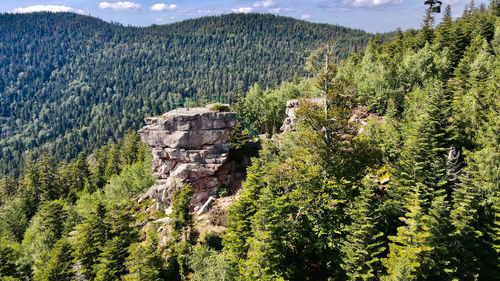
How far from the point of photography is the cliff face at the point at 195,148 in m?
48.0

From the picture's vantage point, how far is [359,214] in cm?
2258

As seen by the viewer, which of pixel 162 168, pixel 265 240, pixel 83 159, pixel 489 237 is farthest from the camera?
pixel 83 159

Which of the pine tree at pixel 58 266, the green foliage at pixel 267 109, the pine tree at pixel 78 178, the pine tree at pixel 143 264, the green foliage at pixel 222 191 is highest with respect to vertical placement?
the green foliage at pixel 267 109

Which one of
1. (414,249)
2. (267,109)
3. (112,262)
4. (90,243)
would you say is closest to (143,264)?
(112,262)

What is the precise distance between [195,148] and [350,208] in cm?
3233

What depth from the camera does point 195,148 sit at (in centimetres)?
4916

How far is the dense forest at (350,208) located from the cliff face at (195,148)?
426 cm

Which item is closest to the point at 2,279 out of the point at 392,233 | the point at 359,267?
the point at 359,267

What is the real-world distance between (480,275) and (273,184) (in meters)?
19.3

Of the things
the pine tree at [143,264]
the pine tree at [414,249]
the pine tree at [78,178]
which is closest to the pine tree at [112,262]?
→ the pine tree at [143,264]

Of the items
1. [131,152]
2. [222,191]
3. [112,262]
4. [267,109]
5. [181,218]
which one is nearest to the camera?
[112,262]

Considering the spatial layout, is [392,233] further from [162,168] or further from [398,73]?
[162,168]

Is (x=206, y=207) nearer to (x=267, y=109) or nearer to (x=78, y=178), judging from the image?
(x=267, y=109)

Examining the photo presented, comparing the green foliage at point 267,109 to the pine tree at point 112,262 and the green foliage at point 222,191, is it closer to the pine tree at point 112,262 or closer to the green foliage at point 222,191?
the green foliage at point 222,191
